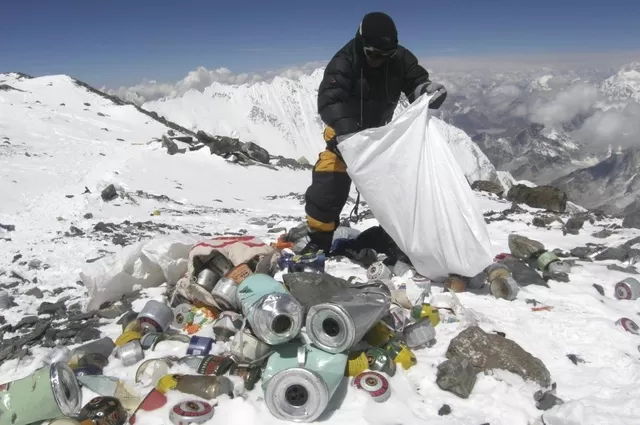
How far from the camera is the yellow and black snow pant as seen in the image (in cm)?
458

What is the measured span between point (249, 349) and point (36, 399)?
120cm

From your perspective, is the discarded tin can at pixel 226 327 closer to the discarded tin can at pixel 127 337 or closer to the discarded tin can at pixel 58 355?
the discarded tin can at pixel 127 337

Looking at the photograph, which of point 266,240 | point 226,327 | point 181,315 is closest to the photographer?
point 226,327

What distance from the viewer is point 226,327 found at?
3305 mm

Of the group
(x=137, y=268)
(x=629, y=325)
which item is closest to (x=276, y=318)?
(x=137, y=268)

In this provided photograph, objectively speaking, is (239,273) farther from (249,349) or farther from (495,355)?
(495,355)

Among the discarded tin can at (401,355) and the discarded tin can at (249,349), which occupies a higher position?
the discarded tin can at (249,349)

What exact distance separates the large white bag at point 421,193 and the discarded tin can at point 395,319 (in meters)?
0.87

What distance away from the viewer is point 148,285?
448cm

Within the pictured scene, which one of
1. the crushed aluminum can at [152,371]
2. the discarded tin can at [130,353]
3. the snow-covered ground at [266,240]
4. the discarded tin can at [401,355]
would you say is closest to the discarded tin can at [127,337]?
the discarded tin can at [130,353]

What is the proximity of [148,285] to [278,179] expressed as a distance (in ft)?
40.8

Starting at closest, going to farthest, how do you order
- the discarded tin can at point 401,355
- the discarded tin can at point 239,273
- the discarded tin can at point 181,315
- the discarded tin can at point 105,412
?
the discarded tin can at point 105,412 < the discarded tin can at point 401,355 < the discarded tin can at point 181,315 < the discarded tin can at point 239,273

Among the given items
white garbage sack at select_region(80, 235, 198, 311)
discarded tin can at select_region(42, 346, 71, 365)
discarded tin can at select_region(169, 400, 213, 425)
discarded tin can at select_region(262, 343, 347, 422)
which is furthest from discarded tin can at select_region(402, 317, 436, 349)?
discarded tin can at select_region(42, 346, 71, 365)

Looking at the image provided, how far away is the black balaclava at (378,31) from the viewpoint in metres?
4.11
